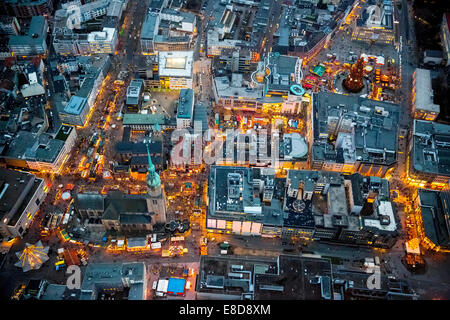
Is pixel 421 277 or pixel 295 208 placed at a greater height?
pixel 295 208

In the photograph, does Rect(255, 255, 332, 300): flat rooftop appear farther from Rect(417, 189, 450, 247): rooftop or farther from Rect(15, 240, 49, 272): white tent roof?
Rect(15, 240, 49, 272): white tent roof

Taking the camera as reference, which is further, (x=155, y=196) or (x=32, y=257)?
(x=32, y=257)

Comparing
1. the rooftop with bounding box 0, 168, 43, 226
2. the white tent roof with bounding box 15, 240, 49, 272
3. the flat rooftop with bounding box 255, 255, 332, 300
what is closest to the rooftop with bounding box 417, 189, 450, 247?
the flat rooftop with bounding box 255, 255, 332, 300

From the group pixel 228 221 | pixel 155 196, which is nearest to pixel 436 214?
pixel 228 221

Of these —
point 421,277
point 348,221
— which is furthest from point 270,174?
point 421,277

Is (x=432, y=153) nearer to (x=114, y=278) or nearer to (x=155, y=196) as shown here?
(x=155, y=196)

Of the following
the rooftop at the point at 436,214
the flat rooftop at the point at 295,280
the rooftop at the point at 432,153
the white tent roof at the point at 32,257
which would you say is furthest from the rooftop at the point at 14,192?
the rooftop at the point at 432,153

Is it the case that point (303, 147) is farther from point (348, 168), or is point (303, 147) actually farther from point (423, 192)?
point (423, 192)

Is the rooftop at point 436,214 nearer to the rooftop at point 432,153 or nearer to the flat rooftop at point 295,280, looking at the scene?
the rooftop at point 432,153
